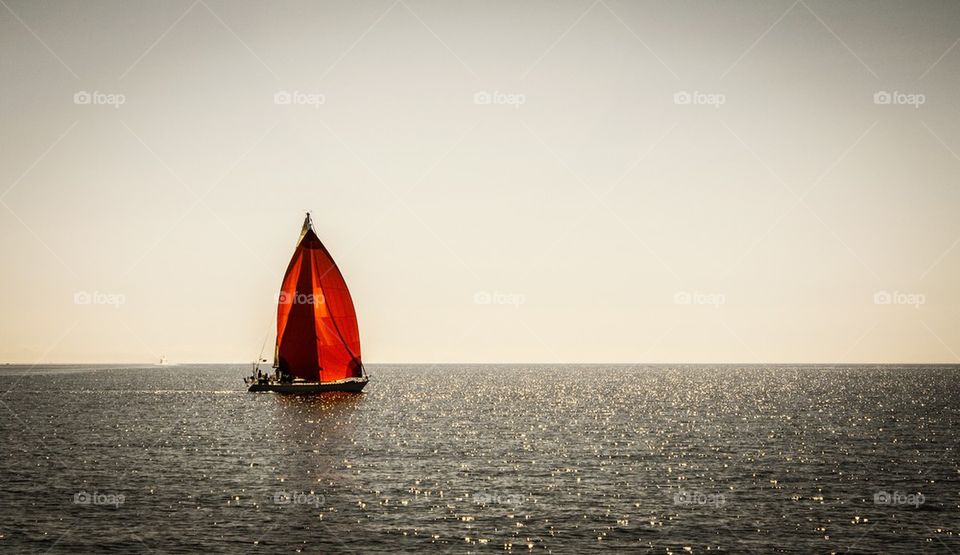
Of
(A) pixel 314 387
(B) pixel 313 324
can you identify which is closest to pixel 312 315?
(B) pixel 313 324

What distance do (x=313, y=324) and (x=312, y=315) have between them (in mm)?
1505

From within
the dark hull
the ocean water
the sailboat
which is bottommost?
the ocean water

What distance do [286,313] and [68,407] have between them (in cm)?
3856

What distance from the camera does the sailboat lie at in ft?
355

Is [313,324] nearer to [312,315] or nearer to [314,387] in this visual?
[312,315]

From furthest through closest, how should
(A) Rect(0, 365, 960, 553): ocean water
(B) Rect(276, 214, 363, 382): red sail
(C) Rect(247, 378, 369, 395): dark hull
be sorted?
1. (C) Rect(247, 378, 369, 395): dark hull
2. (B) Rect(276, 214, 363, 382): red sail
3. (A) Rect(0, 365, 960, 553): ocean water

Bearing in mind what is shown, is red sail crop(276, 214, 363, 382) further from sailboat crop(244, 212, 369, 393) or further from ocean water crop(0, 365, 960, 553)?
ocean water crop(0, 365, 960, 553)

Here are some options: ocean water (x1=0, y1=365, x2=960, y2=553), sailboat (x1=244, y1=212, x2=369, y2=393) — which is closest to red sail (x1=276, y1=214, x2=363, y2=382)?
sailboat (x1=244, y1=212, x2=369, y2=393)

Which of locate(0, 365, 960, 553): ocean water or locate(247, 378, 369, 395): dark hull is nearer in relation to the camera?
locate(0, 365, 960, 553): ocean water

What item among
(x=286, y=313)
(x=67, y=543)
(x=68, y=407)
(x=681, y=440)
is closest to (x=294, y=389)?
(x=286, y=313)

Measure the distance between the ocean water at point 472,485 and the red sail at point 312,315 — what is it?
50.9ft

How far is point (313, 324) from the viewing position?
10931cm

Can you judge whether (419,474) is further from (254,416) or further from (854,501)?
(254,416)

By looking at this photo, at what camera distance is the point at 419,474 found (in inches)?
2181
